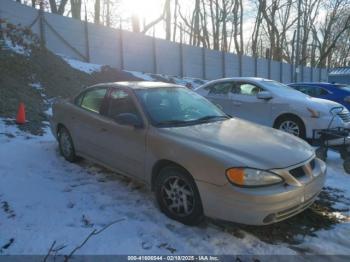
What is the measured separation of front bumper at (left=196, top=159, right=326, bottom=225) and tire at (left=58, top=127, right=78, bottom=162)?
2905 mm

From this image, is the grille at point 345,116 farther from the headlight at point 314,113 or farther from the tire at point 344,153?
the tire at point 344,153

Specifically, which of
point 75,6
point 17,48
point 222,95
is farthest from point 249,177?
point 75,6

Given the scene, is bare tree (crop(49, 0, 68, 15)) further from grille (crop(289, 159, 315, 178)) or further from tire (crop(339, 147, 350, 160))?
grille (crop(289, 159, 315, 178))

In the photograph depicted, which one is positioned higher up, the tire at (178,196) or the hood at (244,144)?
the hood at (244,144)

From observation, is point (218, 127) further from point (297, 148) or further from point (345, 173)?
point (345, 173)

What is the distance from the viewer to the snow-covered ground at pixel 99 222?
3.69 metres

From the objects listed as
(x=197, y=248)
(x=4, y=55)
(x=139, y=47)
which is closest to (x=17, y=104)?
(x=4, y=55)

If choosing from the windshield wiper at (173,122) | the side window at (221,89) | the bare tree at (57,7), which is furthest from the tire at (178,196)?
the bare tree at (57,7)

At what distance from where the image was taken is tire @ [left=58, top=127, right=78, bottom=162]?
20.1 feet

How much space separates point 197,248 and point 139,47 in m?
18.2

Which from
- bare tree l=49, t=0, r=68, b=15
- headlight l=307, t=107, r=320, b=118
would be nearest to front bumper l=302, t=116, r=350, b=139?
headlight l=307, t=107, r=320, b=118

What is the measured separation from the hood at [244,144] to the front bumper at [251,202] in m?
0.25

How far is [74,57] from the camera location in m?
17.8

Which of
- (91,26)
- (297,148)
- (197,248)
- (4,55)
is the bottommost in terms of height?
(197,248)
